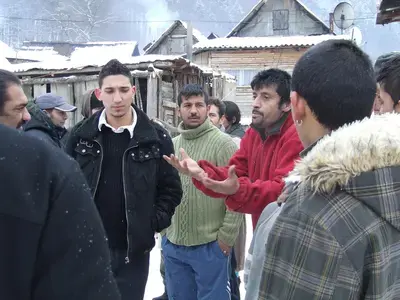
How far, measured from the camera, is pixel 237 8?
3915 inches

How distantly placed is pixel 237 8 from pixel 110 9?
88.8 ft

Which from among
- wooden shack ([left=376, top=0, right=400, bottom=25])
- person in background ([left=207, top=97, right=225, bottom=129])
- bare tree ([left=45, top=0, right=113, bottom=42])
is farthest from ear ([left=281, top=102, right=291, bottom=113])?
bare tree ([left=45, top=0, right=113, bottom=42])

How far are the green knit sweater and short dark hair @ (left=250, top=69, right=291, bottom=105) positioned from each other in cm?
109

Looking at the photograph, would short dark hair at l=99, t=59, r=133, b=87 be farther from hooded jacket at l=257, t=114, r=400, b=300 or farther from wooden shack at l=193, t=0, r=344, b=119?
wooden shack at l=193, t=0, r=344, b=119

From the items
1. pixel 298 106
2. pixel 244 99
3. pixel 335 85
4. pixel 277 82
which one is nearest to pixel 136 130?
pixel 277 82

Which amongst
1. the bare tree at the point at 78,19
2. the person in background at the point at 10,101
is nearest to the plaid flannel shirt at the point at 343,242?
the person in background at the point at 10,101

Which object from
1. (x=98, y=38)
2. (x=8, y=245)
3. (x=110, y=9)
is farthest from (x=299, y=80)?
(x=110, y=9)

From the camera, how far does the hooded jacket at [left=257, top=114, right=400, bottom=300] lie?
135 cm

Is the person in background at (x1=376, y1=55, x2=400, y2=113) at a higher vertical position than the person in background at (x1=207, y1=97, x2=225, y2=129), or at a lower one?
higher

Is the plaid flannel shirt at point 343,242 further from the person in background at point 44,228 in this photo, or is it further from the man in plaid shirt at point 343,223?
the person in background at point 44,228

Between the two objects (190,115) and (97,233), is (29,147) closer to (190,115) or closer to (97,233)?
(97,233)

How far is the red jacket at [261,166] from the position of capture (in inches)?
104

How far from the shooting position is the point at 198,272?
3.95 meters

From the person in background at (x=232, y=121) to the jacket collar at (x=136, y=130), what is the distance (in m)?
4.01
